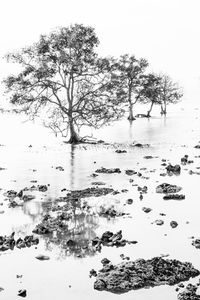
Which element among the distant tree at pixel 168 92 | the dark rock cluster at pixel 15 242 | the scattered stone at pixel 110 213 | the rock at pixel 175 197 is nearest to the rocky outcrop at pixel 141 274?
the dark rock cluster at pixel 15 242

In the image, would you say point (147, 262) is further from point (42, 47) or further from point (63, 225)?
point (42, 47)

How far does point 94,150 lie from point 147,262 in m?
31.1

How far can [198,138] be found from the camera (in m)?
52.7

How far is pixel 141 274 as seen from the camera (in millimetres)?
11984

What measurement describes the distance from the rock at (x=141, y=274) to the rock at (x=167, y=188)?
9973 mm

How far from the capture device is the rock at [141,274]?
37.9ft

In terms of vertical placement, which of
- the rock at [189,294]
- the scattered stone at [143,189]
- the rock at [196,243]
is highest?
the scattered stone at [143,189]

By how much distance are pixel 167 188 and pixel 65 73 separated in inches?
1205

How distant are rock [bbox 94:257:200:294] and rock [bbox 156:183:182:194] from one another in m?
9.97

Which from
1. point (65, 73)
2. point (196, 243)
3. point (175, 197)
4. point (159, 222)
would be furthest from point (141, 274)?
point (65, 73)

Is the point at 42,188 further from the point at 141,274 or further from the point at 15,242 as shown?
the point at 141,274

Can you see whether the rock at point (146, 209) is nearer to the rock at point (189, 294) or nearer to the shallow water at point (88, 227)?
the shallow water at point (88, 227)

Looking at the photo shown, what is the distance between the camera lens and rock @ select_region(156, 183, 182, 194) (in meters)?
22.5

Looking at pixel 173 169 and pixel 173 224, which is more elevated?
pixel 173 169
